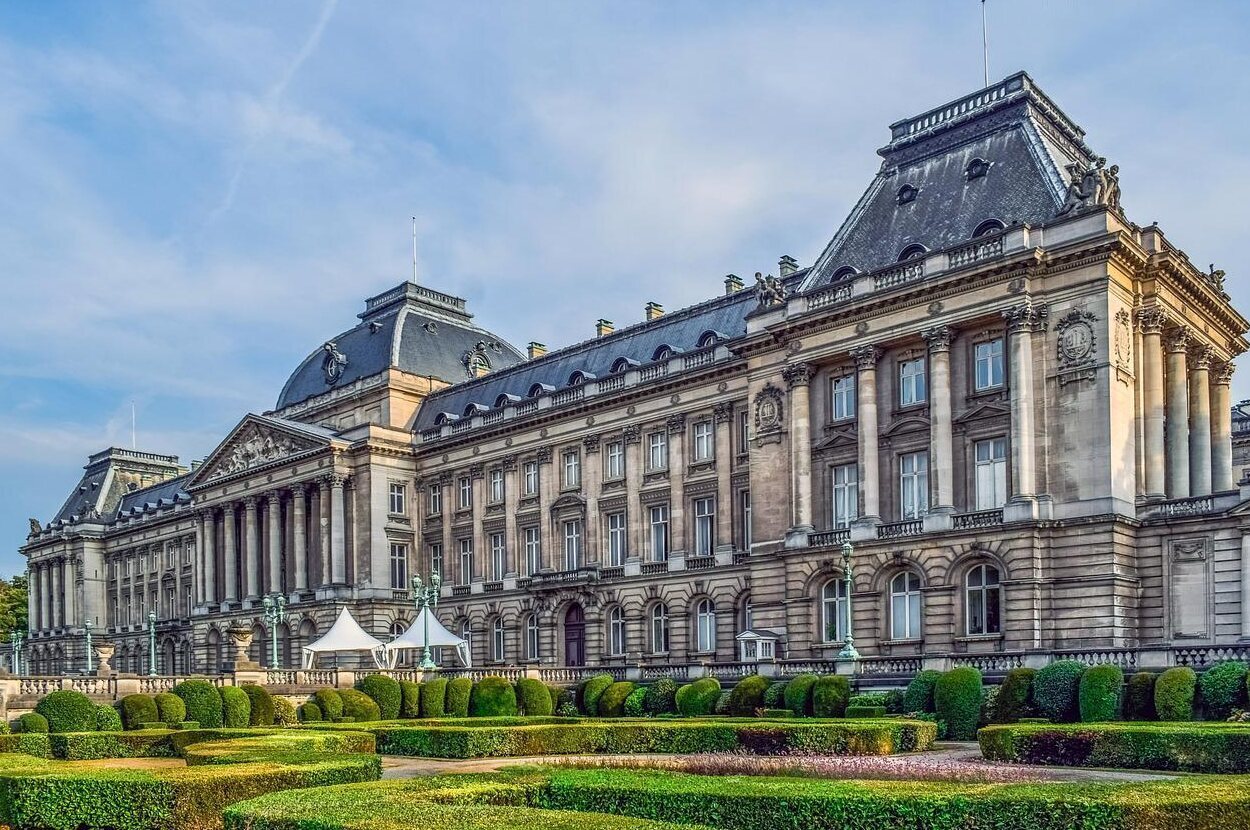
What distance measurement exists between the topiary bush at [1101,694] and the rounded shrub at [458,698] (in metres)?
22.5

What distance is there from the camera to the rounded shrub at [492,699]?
47.1 m

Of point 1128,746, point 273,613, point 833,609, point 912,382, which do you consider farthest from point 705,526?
point 1128,746

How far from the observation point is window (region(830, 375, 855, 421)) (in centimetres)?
5344

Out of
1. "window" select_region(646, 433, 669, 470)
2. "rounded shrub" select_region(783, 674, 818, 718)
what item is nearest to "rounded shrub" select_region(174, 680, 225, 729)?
"rounded shrub" select_region(783, 674, 818, 718)

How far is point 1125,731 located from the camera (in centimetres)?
2647

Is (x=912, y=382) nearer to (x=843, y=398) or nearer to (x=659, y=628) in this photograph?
(x=843, y=398)

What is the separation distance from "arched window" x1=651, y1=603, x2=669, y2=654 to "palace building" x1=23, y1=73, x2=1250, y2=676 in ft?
0.45

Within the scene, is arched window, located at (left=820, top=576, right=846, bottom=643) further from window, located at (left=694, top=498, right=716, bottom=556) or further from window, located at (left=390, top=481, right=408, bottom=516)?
window, located at (left=390, top=481, right=408, bottom=516)

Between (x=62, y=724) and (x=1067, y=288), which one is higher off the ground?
(x=1067, y=288)

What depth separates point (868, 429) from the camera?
5162cm

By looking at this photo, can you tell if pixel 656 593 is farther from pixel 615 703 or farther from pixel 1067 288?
pixel 1067 288

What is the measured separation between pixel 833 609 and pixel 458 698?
49.5 feet

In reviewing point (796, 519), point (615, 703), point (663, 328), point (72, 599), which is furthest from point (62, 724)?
point (72, 599)

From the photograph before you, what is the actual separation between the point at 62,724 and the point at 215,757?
18.9m
